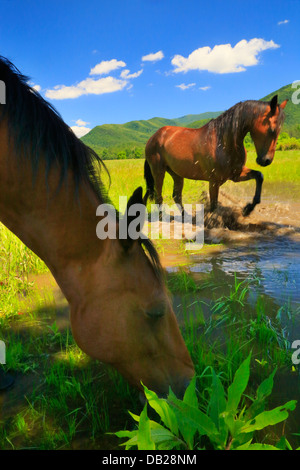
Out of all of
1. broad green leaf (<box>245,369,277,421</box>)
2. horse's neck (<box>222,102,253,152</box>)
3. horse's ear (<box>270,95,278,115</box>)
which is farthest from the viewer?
horse's neck (<box>222,102,253,152</box>)

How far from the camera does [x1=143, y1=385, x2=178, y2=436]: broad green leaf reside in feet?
3.69

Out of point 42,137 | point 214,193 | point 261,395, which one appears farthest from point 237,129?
point 261,395

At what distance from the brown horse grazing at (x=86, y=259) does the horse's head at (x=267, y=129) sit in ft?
15.7

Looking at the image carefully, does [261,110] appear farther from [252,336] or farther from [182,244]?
[252,336]

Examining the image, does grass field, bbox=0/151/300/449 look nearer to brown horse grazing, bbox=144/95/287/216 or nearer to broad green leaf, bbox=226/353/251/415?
broad green leaf, bbox=226/353/251/415

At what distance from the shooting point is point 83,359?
2.10 metres

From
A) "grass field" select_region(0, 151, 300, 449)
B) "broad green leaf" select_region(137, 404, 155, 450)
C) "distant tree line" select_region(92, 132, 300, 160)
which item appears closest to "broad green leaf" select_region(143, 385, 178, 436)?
"broad green leaf" select_region(137, 404, 155, 450)

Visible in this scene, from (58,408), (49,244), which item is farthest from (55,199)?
(58,408)

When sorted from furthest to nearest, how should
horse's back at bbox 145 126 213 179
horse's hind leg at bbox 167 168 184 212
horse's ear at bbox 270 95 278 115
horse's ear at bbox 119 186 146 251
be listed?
horse's hind leg at bbox 167 168 184 212 → horse's back at bbox 145 126 213 179 → horse's ear at bbox 270 95 278 115 → horse's ear at bbox 119 186 146 251

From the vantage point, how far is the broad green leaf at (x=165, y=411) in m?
1.12

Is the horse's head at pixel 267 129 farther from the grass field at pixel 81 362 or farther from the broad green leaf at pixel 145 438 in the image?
the broad green leaf at pixel 145 438

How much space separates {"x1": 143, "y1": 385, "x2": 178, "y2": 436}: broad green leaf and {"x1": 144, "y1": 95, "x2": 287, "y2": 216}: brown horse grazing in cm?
507

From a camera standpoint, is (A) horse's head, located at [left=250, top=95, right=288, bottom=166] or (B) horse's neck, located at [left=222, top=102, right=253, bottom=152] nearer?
(A) horse's head, located at [left=250, top=95, right=288, bottom=166]

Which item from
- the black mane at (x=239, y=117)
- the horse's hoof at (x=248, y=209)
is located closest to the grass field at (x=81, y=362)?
the horse's hoof at (x=248, y=209)
